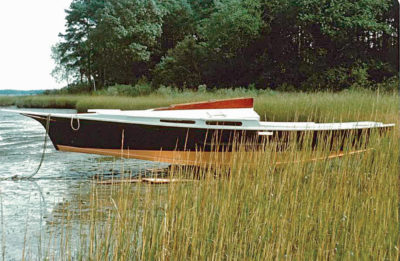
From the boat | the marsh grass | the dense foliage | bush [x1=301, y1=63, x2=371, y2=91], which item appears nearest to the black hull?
the boat

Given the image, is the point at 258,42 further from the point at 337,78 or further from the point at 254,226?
the point at 254,226

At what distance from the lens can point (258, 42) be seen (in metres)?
18.9

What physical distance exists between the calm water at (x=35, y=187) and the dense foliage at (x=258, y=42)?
10541 mm

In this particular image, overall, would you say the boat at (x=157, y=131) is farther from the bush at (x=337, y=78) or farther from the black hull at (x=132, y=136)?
the bush at (x=337, y=78)

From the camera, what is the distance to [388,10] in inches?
658

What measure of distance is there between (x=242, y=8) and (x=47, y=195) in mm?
15330

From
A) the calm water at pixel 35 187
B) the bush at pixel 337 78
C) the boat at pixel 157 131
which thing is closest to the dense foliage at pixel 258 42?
the bush at pixel 337 78

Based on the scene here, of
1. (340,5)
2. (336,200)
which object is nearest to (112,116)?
(336,200)

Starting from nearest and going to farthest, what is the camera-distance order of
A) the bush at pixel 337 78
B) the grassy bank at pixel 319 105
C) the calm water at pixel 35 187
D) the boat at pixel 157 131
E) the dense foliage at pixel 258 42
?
the calm water at pixel 35 187 < the boat at pixel 157 131 < the grassy bank at pixel 319 105 < the bush at pixel 337 78 < the dense foliage at pixel 258 42

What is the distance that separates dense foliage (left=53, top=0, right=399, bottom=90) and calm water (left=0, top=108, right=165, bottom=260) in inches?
415

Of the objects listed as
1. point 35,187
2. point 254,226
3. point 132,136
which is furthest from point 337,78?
point 254,226

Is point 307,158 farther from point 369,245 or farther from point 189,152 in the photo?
point 189,152

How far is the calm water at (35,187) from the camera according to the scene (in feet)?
10.2

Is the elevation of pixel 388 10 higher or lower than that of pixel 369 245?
higher
